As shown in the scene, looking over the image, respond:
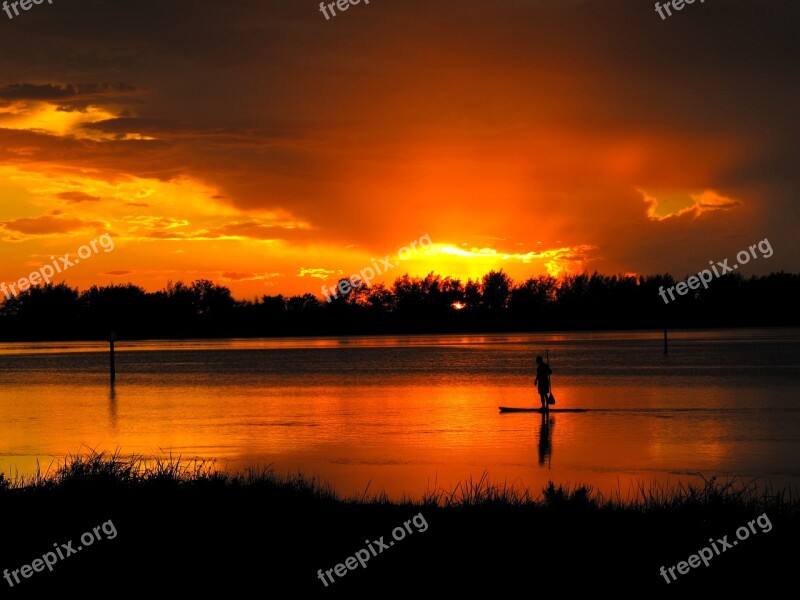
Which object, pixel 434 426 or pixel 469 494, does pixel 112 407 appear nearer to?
pixel 434 426

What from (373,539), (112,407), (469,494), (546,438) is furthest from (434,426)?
(373,539)

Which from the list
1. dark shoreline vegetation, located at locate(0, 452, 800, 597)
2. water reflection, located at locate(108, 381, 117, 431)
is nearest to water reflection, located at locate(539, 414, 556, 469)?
dark shoreline vegetation, located at locate(0, 452, 800, 597)

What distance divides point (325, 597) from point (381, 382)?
5283 cm

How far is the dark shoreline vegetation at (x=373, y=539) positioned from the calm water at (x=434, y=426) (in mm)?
5811

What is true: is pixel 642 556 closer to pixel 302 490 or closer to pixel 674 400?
pixel 302 490

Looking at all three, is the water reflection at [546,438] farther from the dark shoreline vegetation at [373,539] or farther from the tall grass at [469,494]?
the dark shoreline vegetation at [373,539]

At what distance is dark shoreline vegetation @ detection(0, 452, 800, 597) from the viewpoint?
10.8m

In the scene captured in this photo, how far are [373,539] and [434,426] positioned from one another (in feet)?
70.9

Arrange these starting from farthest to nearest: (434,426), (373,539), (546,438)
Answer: (434,426), (546,438), (373,539)

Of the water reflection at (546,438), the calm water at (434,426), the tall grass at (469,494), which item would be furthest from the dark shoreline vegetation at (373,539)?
the water reflection at (546,438)

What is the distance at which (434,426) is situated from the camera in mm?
33938

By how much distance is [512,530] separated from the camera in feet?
41.0

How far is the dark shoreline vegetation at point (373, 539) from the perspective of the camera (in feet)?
35.5

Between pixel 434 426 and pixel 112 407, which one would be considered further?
pixel 112 407
